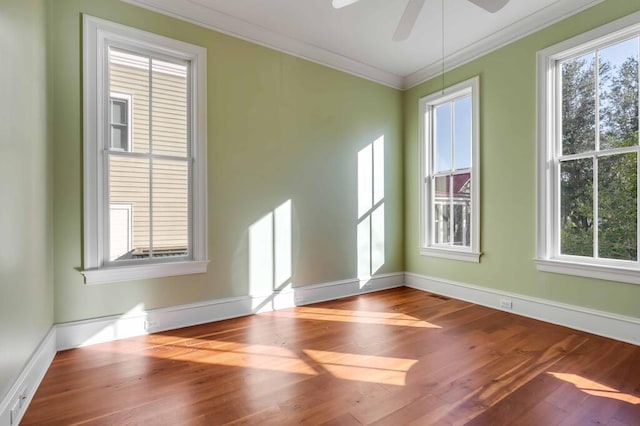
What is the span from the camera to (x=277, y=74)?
3.57 metres

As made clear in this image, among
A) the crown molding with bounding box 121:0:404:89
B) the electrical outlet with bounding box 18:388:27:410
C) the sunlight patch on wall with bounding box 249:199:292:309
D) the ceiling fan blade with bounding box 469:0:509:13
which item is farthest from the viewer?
the sunlight patch on wall with bounding box 249:199:292:309

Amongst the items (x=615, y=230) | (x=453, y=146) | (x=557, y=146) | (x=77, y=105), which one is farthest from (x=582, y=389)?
(x=77, y=105)

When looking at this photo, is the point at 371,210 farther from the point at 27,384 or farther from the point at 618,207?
the point at 27,384

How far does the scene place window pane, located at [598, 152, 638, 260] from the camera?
2672 mm

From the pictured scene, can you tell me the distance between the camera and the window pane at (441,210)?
168 inches

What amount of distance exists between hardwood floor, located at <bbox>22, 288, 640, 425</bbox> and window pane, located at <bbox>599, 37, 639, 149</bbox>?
1.74 m

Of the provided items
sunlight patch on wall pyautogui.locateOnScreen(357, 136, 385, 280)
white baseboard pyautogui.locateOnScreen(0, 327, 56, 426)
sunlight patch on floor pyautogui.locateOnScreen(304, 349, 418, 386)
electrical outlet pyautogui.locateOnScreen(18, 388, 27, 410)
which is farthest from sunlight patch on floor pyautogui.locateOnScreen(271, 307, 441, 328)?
electrical outlet pyautogui.locateOnScreen(18, 388, 27, 410)

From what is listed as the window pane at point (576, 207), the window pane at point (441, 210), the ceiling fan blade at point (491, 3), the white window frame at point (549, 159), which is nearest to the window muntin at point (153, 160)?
the ceiling fan blade at point (491, 3)

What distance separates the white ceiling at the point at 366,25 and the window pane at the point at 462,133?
516 mm

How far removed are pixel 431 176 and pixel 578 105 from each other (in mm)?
1755

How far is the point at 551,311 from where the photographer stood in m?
3.11

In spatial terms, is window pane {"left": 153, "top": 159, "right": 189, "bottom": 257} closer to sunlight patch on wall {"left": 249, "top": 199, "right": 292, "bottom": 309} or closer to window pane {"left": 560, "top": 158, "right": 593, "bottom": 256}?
sunlight patch on wall {"left": 249, "top": 199, "right": 292, "bottom": 309}

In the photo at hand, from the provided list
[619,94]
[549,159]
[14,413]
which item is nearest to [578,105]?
[619,94]

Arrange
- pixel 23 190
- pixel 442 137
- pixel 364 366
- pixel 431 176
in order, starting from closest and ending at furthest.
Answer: pixel 23 190
pixel 364 366
pixel 442 137
pixel 431 176
